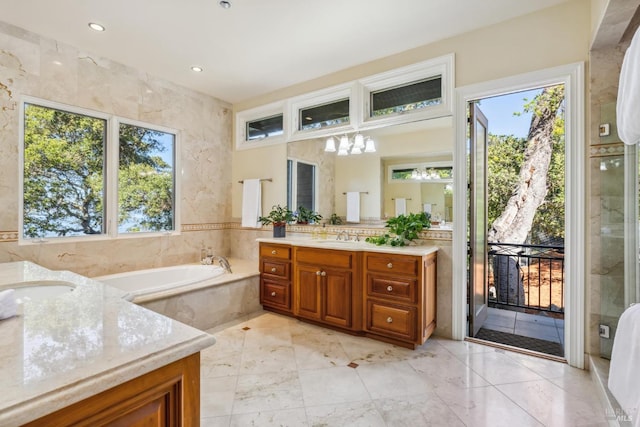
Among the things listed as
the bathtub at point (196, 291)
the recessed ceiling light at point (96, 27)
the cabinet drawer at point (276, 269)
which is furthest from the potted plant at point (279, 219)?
the recessed ceiling light at point (96, 27)

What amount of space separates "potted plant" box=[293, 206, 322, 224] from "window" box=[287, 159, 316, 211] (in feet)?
0.15

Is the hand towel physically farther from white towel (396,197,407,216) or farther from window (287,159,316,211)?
window (287,159,316,211)

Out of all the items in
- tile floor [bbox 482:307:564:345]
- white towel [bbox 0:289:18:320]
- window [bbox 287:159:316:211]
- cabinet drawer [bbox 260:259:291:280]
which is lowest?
tile floor [bbox 482:307:564:345]

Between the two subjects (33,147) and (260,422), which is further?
(33,147)

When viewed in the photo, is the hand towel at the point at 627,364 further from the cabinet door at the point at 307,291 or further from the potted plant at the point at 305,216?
the potted plant at the point at 305,216

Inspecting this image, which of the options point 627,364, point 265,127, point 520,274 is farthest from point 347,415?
point 265,127

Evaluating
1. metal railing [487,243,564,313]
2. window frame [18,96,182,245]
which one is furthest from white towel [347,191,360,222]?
window frame [18,96,182,245]

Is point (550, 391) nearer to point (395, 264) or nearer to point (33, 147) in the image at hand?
point (395, 264)

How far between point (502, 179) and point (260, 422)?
3.93 meters

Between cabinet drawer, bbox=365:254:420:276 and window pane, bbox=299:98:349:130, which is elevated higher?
window pane, bbox=299:98:349:130

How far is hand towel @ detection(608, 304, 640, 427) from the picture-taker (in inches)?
46.2

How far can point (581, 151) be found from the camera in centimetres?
222

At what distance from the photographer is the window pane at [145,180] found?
11.1 feet

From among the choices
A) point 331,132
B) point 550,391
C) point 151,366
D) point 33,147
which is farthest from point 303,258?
point 33,147
